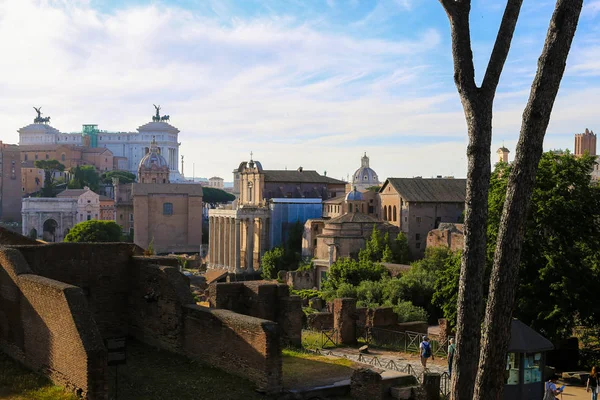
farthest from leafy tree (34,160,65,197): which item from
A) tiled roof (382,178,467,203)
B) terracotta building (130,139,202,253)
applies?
tiled roof (382,178,467,203)

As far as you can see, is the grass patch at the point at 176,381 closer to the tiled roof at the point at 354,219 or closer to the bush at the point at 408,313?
the bush at the point at 408,313

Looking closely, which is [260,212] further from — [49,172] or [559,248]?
[49,172]

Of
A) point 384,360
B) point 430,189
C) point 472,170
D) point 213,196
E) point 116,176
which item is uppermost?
point 116,176

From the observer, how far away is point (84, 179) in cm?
10725

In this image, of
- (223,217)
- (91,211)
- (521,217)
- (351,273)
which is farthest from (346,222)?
(91,211)

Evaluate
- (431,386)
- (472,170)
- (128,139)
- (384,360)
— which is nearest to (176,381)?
(431,386)

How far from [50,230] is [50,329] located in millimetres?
81693

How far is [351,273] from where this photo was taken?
3791 cm

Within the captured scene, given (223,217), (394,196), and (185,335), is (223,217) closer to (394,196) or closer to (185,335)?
(394,196)

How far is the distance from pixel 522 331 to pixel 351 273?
24.4 metres

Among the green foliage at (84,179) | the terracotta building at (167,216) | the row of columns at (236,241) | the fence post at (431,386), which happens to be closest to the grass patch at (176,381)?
the fence post at (431,386)

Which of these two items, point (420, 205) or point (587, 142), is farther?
point (587, 142)

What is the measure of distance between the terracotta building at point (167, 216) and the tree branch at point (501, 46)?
71.7 meters

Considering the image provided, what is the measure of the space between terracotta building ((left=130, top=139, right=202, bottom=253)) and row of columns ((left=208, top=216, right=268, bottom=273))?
13.3 m
